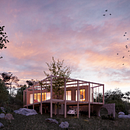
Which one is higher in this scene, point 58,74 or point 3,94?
point 58,74

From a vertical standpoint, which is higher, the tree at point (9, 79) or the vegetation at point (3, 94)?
the tree at point (9, 79)

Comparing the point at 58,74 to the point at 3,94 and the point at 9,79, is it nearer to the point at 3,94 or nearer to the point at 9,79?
the point at 3,94

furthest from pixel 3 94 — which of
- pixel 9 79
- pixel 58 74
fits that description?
pixel 9 79

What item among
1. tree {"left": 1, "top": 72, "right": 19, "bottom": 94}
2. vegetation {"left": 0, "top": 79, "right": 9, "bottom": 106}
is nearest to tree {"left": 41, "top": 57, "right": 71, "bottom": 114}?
vegetation {"left": 0, "top": 79, "right": 9, "bottom": 106}

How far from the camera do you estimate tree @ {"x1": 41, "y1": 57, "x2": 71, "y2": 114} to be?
60.1 ft

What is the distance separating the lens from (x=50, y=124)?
14.0m

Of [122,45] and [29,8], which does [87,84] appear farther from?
[29,8]

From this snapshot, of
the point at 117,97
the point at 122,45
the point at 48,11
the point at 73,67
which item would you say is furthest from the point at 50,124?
the point at 117,97

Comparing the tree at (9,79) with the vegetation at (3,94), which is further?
the tree at (9,79)

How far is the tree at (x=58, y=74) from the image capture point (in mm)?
18312

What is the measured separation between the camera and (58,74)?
18.6 m

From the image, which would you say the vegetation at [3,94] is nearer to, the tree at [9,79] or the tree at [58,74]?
the tree at [58,74]

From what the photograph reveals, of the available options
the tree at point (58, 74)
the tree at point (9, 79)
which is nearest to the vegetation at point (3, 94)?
the tree at point (58, 74)

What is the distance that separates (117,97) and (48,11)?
23.0 meters
